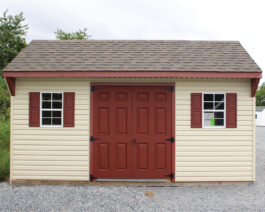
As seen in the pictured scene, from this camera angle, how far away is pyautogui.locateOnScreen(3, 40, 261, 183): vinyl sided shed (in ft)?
17.8

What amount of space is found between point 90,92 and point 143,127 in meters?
1.77

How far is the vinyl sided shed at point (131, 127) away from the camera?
17.8ft

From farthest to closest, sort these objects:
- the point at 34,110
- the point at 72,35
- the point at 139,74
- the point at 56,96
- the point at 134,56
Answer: the point at 72,35 < the point at 134,56 < the point at 56,96 < the point at 34,110 < the point at 139,74

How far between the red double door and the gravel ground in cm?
53

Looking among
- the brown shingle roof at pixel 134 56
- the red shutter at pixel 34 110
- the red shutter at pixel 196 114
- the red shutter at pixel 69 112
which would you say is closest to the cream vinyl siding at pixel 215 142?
the red shutter at pixel 196 114

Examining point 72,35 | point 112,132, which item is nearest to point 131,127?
point 112,132

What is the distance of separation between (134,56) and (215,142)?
11.1 ft

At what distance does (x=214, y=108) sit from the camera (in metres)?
5.50

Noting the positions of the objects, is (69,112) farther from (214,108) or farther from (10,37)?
(10,37)

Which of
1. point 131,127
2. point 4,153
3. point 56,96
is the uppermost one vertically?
point 56,96

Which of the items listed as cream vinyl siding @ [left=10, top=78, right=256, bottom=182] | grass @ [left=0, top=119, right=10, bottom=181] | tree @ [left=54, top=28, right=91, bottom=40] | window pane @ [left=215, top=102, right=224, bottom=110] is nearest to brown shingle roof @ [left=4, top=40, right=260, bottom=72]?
cream vinyl siding @ [left=10, top=78, right=256, bottom=182]

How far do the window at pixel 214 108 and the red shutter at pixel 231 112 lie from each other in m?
0.11

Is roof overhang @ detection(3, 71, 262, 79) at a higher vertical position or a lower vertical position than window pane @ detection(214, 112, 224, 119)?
higher

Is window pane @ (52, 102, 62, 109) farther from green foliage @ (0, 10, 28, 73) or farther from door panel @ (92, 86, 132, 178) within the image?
green foliage @ (0, 10, 28, 73)
